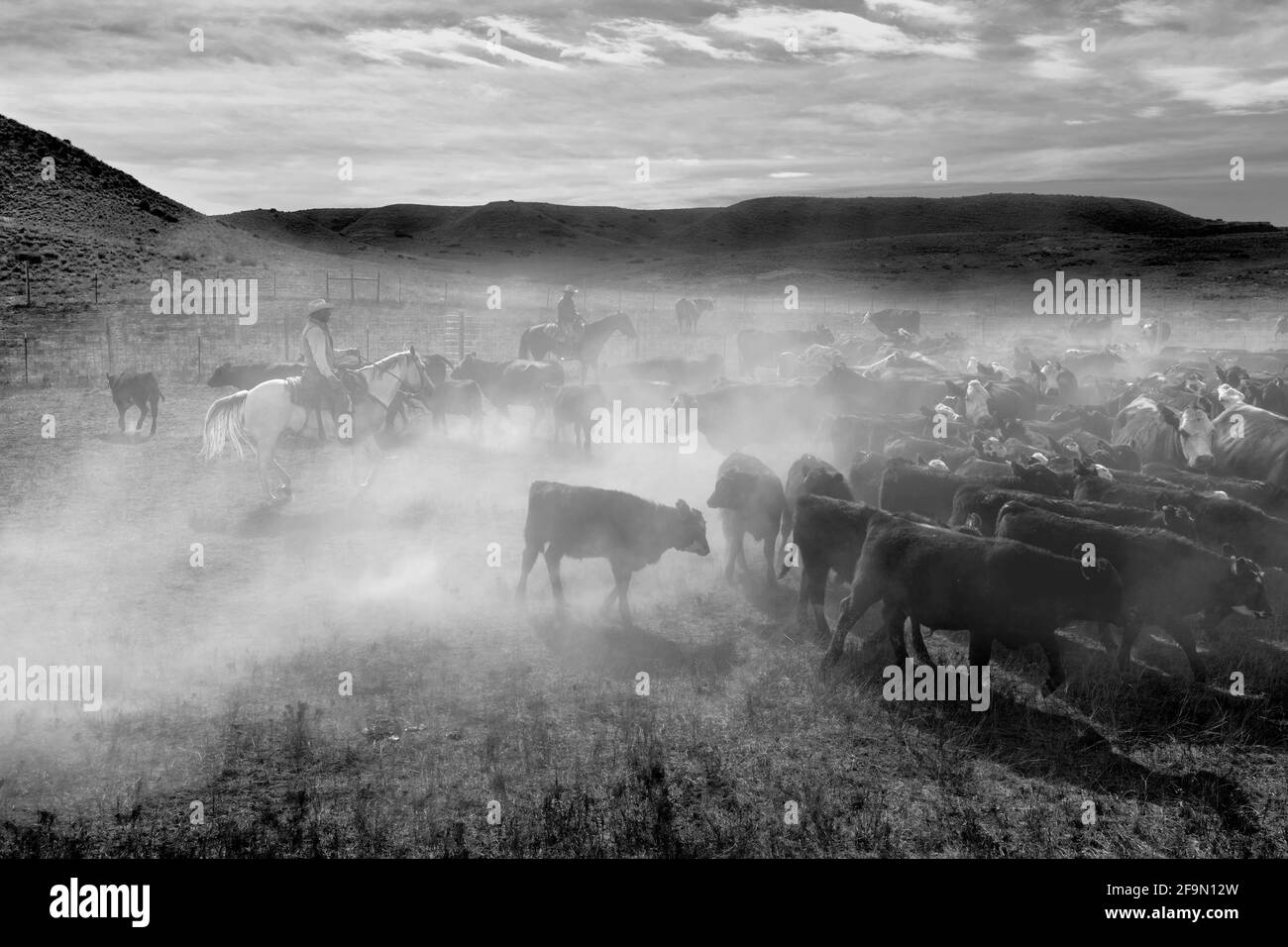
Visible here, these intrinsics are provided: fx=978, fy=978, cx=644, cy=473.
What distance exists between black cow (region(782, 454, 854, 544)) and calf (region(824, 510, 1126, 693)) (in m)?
2.56

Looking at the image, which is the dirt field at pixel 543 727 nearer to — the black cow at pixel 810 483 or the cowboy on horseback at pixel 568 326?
the black cow at pixel 810 483

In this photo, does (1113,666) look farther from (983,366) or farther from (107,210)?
(107,210)

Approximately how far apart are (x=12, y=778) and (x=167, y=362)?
23.9 metres

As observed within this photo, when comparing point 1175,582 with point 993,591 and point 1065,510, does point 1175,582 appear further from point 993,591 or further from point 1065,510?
point 993,591

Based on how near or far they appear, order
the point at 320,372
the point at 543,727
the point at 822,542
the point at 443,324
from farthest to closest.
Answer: the point at 443,324 < the point at 320,372 < the point at 822,542 < the point at 543,727

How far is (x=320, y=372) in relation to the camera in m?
16.6

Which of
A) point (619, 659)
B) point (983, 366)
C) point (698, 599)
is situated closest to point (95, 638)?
point (619, 659)

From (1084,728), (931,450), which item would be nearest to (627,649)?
(1084,728)

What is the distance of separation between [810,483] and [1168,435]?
7976 mm

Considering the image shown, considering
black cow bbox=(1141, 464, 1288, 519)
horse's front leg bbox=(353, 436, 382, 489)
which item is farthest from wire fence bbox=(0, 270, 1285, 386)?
black cow bbox=(1141, 464, 1288, 519)

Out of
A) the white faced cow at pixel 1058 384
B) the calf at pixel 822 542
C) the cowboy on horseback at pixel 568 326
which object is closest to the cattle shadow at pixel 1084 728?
the calf at pixel 822 542

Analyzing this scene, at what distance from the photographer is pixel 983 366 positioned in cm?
2402

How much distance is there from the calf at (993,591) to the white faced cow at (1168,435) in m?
7.64

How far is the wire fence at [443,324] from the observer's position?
30.6 m
